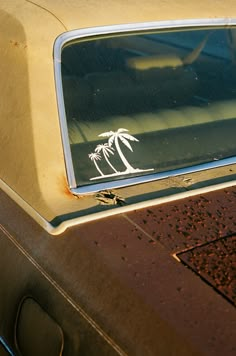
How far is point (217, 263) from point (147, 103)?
0.79 meters

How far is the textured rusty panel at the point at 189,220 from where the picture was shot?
6.46 feet

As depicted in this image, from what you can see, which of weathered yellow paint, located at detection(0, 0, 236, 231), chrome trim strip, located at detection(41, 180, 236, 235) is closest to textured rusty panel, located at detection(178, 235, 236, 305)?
chrome trim strip, located at detection(41, 180, 236, 235)

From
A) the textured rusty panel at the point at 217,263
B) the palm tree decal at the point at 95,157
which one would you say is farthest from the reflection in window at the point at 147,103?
the textured rusty panel at the point at 217,263

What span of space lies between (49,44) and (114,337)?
40.6 inches

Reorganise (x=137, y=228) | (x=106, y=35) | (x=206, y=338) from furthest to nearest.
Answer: (x=106, y=35)
(x=137, y=228)
(x=206, y=338)

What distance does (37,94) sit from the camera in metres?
2.23

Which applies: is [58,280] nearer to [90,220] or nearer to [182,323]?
[90,220]

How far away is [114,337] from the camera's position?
5.56ft

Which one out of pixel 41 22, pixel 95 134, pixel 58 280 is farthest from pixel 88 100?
pixel 58 280

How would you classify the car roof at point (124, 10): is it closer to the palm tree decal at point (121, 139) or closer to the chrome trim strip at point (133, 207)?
the palm tree decal at point (121, 139)

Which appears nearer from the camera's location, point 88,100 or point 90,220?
point 90,220

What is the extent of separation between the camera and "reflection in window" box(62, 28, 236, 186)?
90.0 inches

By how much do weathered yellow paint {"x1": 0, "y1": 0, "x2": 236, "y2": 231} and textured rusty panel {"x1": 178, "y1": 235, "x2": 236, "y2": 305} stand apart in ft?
1.17

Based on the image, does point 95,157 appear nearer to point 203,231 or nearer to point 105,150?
point 105,150
